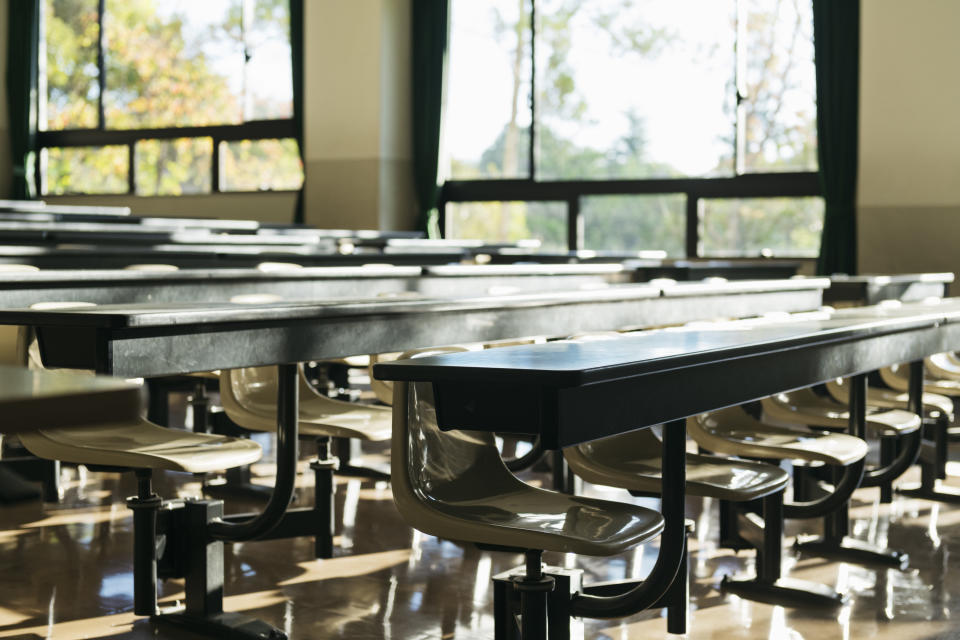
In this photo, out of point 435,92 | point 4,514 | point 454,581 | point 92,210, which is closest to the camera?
point 454,581

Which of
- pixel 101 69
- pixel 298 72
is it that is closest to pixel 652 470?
pixel 298 72

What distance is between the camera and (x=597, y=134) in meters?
8.90

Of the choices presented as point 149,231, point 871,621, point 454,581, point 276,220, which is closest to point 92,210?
point 276,220

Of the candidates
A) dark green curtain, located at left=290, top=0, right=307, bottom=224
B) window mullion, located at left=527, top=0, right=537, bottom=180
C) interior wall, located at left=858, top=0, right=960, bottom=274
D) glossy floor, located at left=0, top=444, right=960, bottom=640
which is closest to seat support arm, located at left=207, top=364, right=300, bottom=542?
glossy floor, located at left=0, top=444, right=960, bottom=640

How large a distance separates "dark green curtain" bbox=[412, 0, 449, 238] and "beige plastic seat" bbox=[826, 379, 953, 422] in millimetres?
5734

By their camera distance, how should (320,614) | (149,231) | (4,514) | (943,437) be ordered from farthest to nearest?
(149,231), (943,437), (4,514), (320,614)

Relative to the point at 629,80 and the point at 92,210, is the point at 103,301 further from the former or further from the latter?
the point at 629,80

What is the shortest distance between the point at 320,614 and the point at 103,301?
1113 millimetres

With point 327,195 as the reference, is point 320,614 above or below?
below

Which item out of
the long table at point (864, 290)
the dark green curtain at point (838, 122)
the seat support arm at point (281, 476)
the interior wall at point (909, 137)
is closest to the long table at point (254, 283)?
the long table at point (864, 290)

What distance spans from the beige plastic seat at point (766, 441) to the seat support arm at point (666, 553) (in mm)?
824

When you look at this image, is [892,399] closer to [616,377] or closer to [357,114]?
[616,377]

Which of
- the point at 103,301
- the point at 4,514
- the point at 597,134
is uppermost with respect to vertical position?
the point at 597,134

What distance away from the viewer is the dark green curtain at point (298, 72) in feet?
32.1
